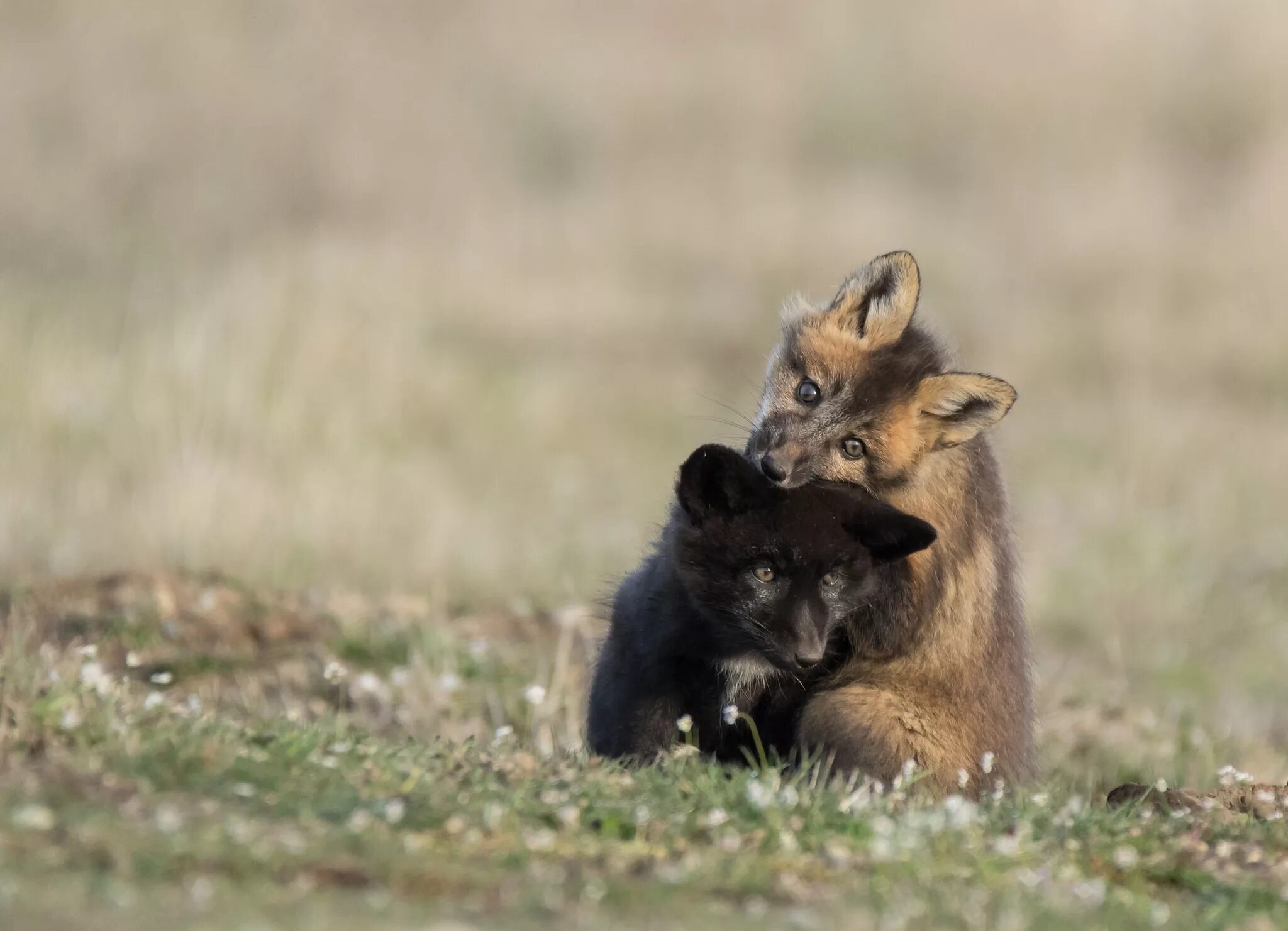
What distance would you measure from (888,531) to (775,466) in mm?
555

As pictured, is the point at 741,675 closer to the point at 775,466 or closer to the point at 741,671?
the point at 741,671

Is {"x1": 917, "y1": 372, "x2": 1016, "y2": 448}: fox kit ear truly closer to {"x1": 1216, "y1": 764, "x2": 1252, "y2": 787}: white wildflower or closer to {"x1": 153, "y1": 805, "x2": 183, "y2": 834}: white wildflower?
{"x1": 1216, "y1": 764, "x2": 1252, "y2": 787}: white wildflower

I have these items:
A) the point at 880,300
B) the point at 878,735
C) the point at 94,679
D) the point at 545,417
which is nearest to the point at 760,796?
the point at 878,735

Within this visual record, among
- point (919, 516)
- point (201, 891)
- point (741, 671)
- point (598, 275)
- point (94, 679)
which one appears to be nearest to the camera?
point (201, 891)

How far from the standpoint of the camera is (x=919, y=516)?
743cm

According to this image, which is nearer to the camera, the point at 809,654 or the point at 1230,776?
the point at 809,654

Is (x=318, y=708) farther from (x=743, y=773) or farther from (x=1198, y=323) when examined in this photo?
(x=1198, y=323)

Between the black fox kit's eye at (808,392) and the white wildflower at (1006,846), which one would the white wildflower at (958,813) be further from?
the black fox kit's eye at (808,392)

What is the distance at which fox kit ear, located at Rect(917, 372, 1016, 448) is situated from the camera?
7.50 m

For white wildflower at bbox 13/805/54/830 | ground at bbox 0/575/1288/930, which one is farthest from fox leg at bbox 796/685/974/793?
white wildflower at bbox 13/805/54/830

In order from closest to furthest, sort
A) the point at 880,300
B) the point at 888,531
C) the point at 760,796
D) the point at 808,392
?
the point at 760,796 → the point at 888,531 → the point at 808,392 → the point at 880,300

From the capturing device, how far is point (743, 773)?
20.9ft

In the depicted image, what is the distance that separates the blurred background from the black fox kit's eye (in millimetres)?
1794

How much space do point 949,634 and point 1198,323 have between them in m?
19.3
